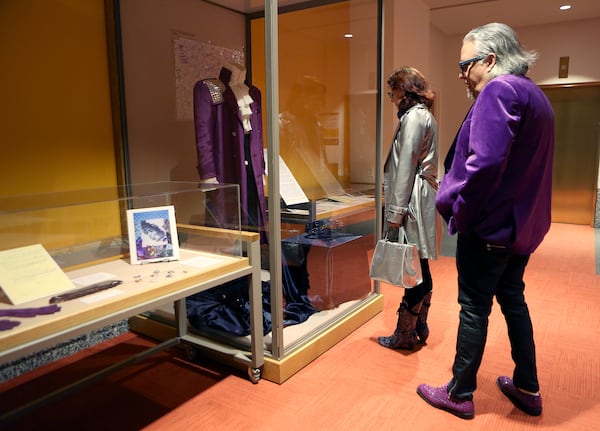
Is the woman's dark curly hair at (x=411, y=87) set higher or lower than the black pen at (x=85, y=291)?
higher

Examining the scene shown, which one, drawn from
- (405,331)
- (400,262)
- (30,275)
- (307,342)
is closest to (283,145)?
(400,262)

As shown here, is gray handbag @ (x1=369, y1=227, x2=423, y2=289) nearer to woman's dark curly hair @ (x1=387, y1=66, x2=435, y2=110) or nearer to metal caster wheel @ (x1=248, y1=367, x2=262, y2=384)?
woman's dark curly hair @ (x1=387, y1=66, x2=435, y2=110)

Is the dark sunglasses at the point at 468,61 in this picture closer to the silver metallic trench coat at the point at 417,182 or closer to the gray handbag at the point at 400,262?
the silver metallic trench coat at the point at 417,182

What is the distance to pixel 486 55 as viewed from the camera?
168cm

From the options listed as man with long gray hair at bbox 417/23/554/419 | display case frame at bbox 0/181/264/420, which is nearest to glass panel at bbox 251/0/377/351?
display case frame at bbox 0/181/264/420

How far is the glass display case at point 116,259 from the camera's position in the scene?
1459 millimetres

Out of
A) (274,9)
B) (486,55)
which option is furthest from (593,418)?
(274,9)

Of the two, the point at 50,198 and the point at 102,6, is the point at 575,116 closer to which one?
the point at 102,6

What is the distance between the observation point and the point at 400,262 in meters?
2.26

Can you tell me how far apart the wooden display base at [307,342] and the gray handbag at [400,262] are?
17.4 inches

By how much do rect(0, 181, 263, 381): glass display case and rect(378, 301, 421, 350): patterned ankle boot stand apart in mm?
756

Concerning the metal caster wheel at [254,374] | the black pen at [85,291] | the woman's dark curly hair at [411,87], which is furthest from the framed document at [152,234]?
the woman's dark curly hair at [411,87]

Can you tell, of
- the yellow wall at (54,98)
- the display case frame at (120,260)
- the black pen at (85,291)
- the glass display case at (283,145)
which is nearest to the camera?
the display case frame at (120,260)

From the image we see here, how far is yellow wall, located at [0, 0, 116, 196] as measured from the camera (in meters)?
2.13
